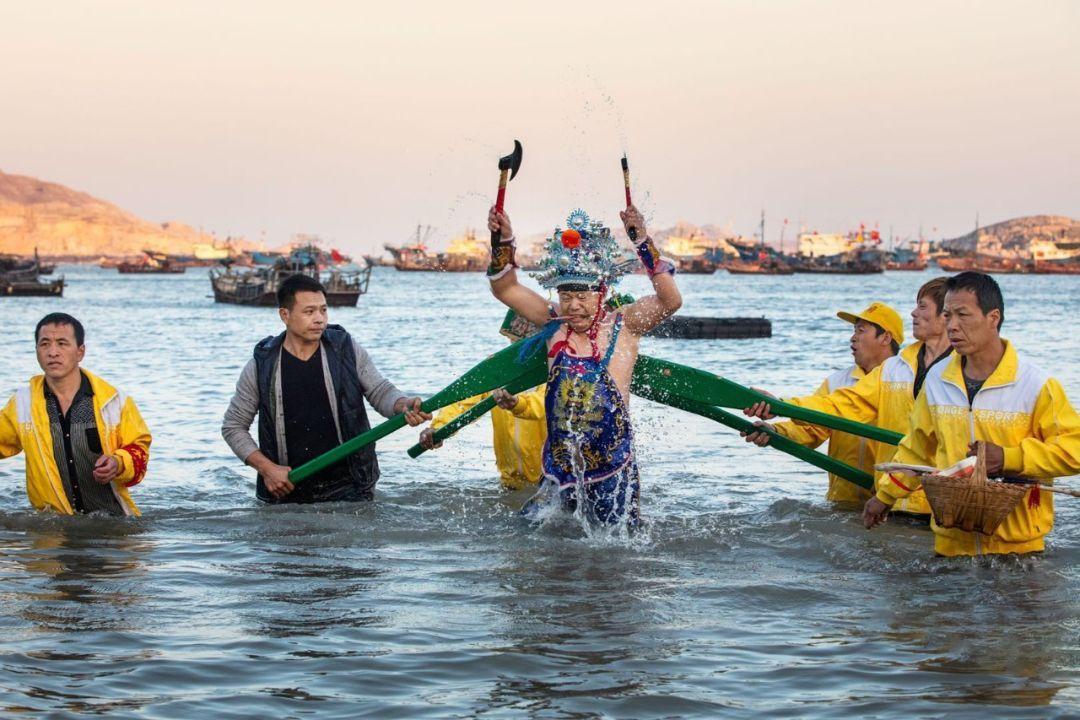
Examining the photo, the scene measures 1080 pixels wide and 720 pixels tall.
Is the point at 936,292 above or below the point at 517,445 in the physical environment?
above

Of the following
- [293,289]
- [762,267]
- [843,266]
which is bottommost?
[293,289]

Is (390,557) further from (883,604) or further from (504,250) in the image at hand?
(883,604)

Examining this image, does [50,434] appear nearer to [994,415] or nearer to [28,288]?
[994,415]

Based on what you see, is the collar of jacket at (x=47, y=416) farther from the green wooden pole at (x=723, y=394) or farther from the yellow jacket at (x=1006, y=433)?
the yellow jacket at (x=1006, y=433)

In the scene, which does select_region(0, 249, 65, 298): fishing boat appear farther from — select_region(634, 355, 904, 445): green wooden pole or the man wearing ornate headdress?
the man wearing ornate headdress

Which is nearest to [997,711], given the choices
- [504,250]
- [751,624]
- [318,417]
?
[751,624]

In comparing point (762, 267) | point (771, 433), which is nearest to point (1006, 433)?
point (771, 433)

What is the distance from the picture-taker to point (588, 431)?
7.89 m

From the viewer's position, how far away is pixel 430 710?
5523 millimetres

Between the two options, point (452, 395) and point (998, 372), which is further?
point (452, 395)

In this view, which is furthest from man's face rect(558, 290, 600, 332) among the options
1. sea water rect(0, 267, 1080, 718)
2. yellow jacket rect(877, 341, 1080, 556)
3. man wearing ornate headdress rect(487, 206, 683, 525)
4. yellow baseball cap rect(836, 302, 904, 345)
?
yellow baseball cap rect(836, 302, 904, 345)

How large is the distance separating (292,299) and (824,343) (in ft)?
109

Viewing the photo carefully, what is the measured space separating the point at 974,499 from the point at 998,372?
2.13 feet

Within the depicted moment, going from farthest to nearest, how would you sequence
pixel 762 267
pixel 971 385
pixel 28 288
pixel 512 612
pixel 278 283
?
pixel 762 267, pixel 28 288, pixel 278 283, pixel 512 612, pixel 971 385
